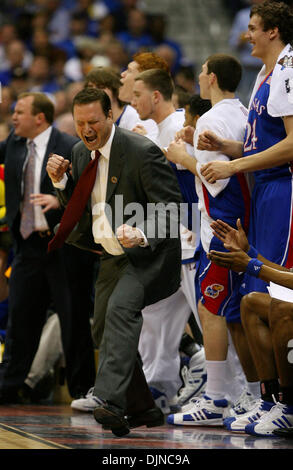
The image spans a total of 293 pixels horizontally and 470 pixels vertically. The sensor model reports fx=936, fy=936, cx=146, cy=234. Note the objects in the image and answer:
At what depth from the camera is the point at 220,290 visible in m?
5.68

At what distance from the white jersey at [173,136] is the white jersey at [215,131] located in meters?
0.60

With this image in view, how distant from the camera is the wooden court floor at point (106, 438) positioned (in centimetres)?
454

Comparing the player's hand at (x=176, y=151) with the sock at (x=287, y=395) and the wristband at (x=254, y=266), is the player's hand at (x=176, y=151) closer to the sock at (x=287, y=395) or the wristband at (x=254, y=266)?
the wristband at (x=254, y=266)

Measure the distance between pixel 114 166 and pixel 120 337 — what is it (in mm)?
1023

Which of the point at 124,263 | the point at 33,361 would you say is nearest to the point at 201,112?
the point at 124,263

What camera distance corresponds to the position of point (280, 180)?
529cm

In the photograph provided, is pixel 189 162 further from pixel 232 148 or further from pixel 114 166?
pixel 114 166

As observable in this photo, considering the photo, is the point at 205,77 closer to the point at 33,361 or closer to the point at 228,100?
the point at 228,100

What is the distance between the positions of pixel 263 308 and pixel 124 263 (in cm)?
84

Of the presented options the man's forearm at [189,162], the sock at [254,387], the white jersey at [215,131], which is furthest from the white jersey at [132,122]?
the sock at [254,387]

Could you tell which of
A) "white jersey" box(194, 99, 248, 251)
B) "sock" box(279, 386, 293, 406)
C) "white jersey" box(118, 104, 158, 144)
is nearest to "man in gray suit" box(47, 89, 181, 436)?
"white jersey" box(194, 99, 248, 251)

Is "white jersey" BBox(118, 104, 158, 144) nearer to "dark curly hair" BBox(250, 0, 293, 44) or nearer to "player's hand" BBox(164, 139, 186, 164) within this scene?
"player's hand" BBox(164, 139, 186, 164)

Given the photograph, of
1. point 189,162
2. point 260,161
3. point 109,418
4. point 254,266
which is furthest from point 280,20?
point 109,418

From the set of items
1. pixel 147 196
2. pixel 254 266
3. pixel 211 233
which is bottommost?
pixel 254 266
